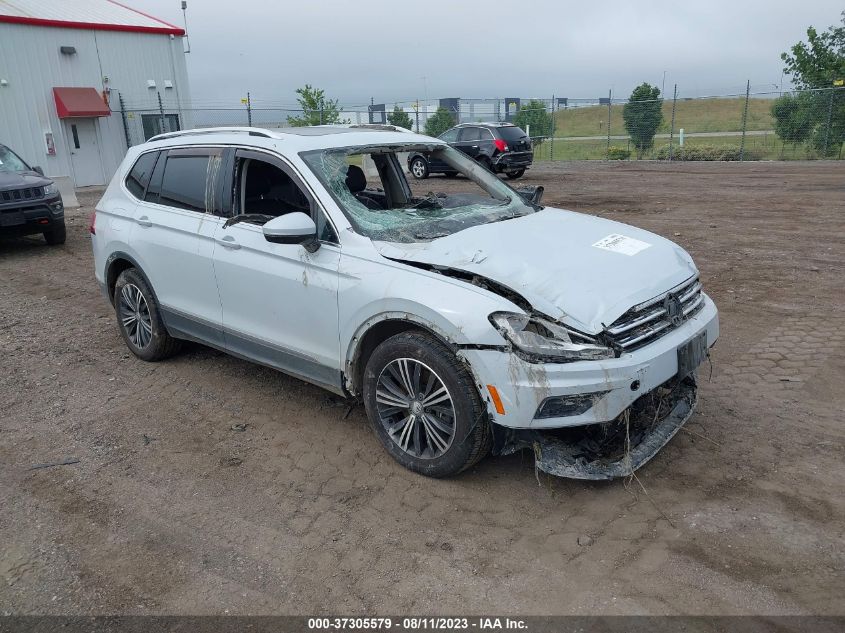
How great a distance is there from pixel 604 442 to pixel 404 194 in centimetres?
254

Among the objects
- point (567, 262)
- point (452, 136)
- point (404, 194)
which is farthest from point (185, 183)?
point (452, 136)

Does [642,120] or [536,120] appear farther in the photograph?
[536,120]

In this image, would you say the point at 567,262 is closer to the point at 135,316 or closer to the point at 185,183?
the point at 185,183

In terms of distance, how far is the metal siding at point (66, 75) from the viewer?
20.9 metres

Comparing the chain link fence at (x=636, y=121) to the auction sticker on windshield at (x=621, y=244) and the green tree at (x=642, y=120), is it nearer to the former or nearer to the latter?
the green tree at (x=642, y=120)

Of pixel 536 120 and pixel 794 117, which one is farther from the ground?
pixel 536 120

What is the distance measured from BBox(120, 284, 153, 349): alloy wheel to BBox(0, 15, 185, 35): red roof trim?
19593 millimetres

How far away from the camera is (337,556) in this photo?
3.15 m

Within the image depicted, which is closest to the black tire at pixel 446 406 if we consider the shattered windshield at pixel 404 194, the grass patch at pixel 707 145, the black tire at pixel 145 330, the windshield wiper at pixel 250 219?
the shattered windshield at pixel 404 194

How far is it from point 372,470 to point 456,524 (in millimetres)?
712

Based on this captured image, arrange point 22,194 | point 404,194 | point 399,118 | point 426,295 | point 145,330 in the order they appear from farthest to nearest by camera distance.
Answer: point 399,118 → point 22,194 → point 145,330 → point 404,194 → point 426,295

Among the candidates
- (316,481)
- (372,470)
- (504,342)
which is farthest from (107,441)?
(504,342)

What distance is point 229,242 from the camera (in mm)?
4496

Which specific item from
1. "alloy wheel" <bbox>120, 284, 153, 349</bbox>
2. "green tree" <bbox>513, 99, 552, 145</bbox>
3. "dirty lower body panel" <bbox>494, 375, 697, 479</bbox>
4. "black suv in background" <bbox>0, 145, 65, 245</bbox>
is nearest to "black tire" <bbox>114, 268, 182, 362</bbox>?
"alloy wheel" <bbox>120, 284, 153, 349</bbox>
